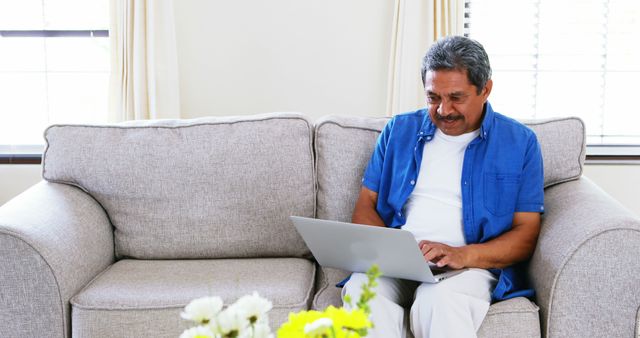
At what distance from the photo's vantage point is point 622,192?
3.73m

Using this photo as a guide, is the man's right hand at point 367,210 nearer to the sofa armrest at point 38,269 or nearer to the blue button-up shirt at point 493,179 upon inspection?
the blue button-up shirt at point 493,179

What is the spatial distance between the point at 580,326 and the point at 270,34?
7.02 feet

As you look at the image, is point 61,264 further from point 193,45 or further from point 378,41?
point 378,41

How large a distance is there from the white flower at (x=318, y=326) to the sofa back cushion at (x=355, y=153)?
1502 millimetres

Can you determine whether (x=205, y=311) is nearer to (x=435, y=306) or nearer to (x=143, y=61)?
(x=435, y=306)

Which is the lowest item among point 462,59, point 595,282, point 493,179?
point 595,282

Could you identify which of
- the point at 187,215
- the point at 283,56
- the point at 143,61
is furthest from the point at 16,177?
the point at 187,215

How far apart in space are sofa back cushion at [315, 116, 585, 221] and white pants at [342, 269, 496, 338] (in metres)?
0.43

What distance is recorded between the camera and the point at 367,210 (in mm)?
2385

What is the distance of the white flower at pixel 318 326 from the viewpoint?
3.31 feet

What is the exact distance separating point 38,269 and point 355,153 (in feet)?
3.42

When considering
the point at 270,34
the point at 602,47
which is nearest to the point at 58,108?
the point at 270,34

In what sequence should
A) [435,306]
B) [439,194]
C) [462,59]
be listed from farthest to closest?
[439,194]
[462,59]
[435,306]

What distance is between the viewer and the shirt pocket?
2244 mm
